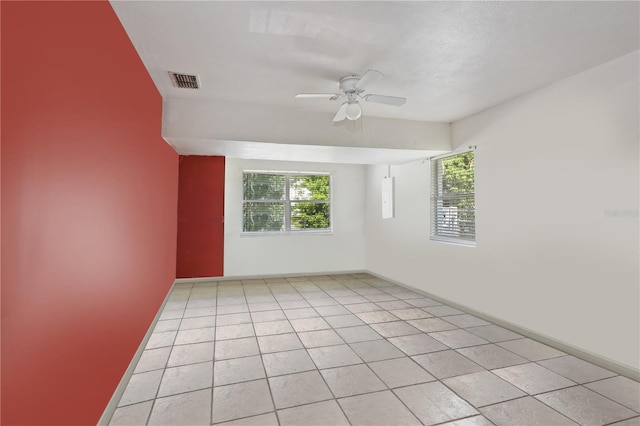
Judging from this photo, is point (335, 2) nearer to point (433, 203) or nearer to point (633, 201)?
point (633, 201)

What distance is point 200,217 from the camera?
18.7ft

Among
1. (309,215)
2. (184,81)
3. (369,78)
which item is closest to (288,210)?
(309,215)

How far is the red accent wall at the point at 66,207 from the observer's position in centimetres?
106

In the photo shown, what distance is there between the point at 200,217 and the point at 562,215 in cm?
523

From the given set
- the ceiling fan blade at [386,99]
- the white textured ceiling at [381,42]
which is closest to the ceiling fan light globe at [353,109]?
the ceiling fan blade at [386,99]

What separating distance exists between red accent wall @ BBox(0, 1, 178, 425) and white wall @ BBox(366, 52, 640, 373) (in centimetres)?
369

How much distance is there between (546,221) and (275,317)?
3130 millimetres

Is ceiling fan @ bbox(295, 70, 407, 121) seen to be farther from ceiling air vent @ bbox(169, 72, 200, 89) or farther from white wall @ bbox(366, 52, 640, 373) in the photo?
white wall @ bbox(366, 52, 640, 373)

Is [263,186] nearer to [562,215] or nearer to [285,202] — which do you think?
[285,202]

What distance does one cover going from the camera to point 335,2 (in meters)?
1.88

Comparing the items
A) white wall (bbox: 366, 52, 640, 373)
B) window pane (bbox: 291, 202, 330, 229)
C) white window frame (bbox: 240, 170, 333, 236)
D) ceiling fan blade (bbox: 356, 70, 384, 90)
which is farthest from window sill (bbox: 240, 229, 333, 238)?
ceiling fan blade (bbox: 356, 70, 384, 90)

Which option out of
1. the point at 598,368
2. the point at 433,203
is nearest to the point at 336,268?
the point at 433,203

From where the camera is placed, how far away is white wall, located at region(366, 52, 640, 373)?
251 cm

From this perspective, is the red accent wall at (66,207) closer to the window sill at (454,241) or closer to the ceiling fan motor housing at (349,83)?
the ceiling fan motor housing at (349,83)
